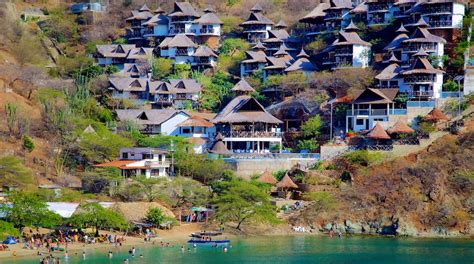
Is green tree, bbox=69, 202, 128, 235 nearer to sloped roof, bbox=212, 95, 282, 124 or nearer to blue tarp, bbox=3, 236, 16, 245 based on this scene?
blue tarp, bbox=3, 236, 16, 245

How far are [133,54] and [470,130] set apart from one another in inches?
1437

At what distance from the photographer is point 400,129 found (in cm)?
8331

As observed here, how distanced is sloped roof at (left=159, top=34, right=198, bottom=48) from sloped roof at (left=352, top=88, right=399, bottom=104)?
74.3 ft

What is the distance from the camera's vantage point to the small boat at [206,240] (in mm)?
70375

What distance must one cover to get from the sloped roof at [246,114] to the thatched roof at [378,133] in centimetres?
824

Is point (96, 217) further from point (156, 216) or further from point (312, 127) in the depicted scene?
point (312, 127)

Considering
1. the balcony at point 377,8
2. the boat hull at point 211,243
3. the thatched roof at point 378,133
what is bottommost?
the boat hull at point 211,243

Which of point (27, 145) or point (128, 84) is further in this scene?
point (128, 84)

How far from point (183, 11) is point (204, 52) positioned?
6.66 meters

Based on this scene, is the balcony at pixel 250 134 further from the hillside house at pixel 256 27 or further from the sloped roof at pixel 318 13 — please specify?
the hillside house at pixel 256 27

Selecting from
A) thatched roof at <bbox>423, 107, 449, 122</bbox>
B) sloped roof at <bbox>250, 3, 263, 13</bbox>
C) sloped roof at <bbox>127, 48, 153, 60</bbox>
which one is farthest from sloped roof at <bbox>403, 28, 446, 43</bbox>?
sloped roof at <bbox>127, 48, 153, 60</bbox>

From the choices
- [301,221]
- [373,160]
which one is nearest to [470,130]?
[373,160]

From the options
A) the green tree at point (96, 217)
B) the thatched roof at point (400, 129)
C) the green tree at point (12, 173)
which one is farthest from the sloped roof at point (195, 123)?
the green tree at point (96, 217)

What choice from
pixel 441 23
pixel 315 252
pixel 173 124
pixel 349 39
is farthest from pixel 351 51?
pixel 315 252
